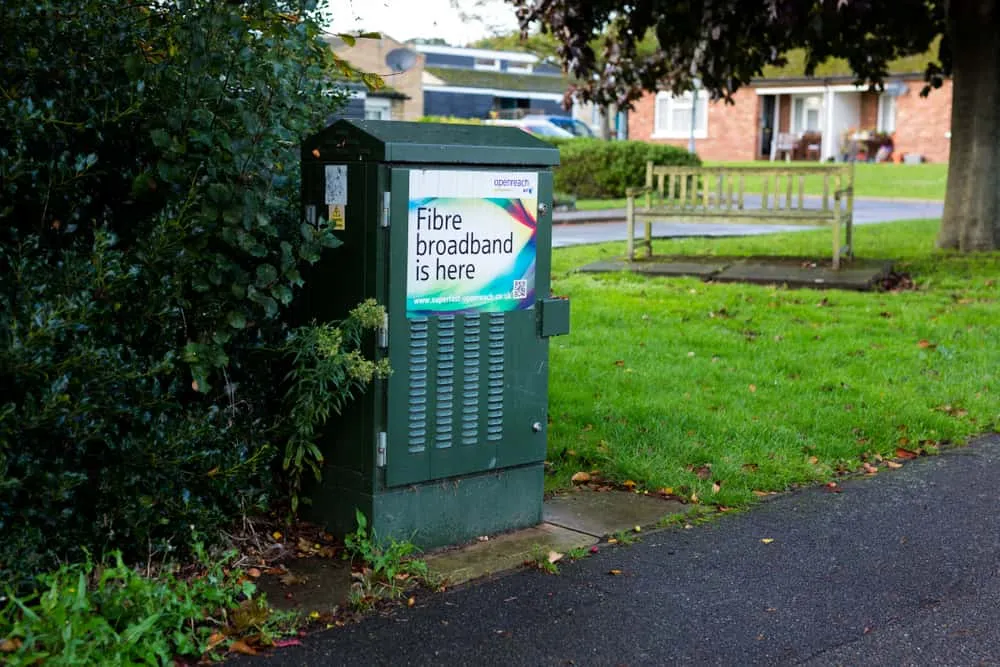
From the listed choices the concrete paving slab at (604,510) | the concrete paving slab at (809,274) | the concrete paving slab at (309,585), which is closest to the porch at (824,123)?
the concrete paving slab at (809,274)

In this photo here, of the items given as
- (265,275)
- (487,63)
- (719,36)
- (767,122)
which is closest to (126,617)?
(265,275)

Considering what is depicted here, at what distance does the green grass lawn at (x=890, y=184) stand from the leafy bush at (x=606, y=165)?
3.28 ft

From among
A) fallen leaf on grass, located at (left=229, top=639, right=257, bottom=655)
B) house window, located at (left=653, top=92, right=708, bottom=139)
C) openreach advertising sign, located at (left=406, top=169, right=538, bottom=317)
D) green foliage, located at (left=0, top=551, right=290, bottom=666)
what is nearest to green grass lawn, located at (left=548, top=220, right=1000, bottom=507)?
openreach advertising sign, located at (left=406, top=169, right=538, bottom=317)

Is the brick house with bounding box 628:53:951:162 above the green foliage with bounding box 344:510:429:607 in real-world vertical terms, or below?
above

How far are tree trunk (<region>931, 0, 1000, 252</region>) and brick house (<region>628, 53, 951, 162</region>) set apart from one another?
30.5 meters

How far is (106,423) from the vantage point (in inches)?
155

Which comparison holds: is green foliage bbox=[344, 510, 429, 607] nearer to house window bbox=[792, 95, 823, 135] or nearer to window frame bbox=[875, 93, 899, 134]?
window frame bbox=[875, 93, 899, 134]

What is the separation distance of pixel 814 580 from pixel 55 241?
293cm

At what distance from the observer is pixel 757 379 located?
7.64 meters

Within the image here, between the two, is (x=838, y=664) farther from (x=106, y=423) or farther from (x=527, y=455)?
(x=106, y=423)

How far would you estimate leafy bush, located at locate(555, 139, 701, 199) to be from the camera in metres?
28.9

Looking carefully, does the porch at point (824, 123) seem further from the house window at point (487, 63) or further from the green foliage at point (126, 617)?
the green foliage at point (126, 617)

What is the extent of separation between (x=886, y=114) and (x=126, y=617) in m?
48.6

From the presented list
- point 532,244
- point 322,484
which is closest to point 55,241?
point 322,484
